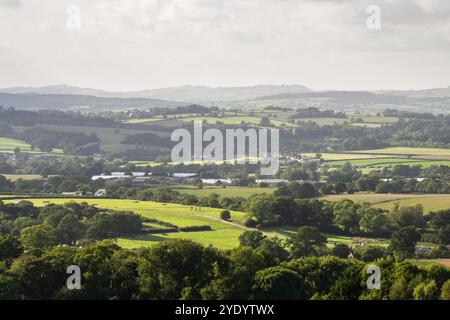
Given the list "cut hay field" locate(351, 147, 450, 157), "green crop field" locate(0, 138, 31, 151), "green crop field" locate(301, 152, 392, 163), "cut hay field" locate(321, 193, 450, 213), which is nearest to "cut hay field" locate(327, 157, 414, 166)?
"green crop field" locate(301, 152, 392, 163)

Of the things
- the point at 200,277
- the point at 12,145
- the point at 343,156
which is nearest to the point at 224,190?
the point at 200,277

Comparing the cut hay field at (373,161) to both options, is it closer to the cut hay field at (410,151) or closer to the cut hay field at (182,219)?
the cut hay field at (410,151)

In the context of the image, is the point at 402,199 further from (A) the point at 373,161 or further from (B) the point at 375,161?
(A) the point at 373,161

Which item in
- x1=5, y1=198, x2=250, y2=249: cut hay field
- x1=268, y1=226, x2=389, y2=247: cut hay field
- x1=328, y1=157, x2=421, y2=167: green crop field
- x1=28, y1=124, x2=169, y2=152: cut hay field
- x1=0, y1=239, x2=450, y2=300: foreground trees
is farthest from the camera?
x1=28, y1=124, x2=169, y2=152: cut hay field

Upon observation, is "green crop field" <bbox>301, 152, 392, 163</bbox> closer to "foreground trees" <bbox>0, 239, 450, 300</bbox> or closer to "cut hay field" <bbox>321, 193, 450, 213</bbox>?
"cut hay field" <bbox>321, 193, 450, 213</bbox>

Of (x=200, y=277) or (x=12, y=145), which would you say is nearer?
(x=200, y=277)
